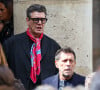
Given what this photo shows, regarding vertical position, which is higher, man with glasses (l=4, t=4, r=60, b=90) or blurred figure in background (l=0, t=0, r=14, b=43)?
blurred figure in background (l=0, t=0, r=14, b=43)

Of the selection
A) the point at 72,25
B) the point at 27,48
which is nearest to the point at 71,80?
the point at 27,48

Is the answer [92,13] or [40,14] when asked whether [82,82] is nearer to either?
[40,14]

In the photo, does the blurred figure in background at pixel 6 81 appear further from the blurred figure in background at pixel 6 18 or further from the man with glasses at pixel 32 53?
the blurred figure in background at pixel 6 18

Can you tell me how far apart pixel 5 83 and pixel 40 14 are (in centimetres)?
252

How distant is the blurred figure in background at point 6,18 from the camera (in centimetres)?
603

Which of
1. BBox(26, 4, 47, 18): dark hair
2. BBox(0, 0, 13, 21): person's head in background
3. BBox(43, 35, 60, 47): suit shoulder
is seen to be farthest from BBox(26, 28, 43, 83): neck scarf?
BBox(0, 0, 13, 21): person's head in background

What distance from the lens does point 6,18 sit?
6137mm

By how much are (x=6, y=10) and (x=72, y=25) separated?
91 cm

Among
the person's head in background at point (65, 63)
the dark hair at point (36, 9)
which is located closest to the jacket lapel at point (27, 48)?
the dark hair at point (36, 9)

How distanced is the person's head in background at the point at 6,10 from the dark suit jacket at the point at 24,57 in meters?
0.48

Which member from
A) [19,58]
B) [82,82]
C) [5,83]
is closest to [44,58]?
[19,58]

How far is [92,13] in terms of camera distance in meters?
6.40

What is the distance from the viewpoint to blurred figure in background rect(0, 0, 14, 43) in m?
6.03

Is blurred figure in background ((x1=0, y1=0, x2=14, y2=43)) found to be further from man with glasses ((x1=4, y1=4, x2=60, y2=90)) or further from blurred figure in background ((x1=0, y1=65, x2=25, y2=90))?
blurred figure in background ((x1=0, y1=65, x2=25, y2=90))
